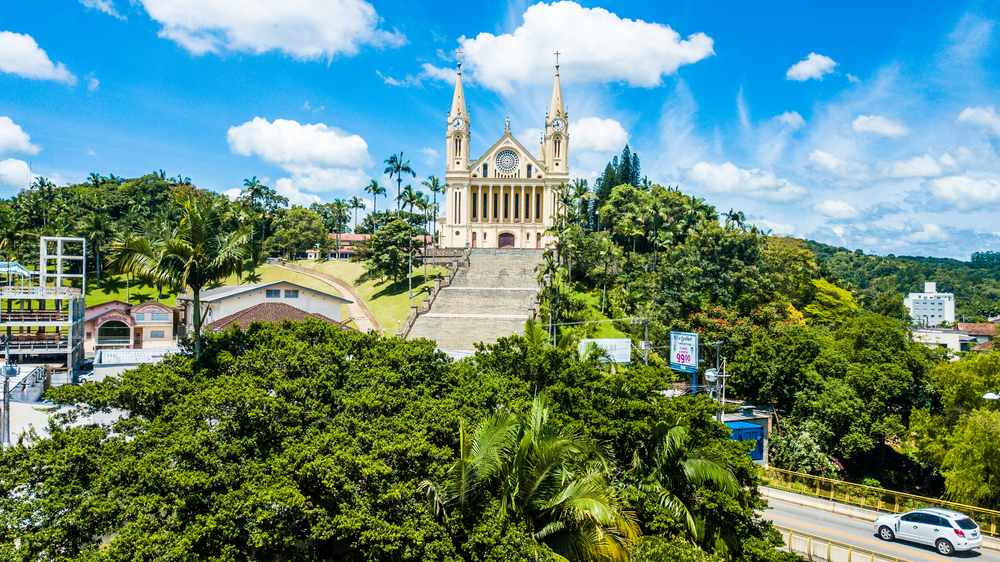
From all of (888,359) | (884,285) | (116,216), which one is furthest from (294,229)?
(884,285)

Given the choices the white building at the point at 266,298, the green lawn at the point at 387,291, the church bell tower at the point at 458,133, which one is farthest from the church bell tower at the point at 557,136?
the white building at the point at 266,298

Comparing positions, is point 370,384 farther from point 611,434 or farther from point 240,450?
point 611,434

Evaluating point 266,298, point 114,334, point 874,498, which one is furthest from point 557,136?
point 874,498

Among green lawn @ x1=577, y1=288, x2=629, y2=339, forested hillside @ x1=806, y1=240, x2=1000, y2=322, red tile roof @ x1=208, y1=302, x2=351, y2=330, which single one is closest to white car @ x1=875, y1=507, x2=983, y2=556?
green lawn @ x1=577, y1=288, x2=629, y2=339

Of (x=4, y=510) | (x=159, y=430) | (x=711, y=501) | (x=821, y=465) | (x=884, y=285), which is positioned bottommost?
(x=821, y=465)

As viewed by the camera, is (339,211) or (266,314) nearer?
(266,314)

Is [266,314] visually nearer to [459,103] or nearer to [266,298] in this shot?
[266,298]

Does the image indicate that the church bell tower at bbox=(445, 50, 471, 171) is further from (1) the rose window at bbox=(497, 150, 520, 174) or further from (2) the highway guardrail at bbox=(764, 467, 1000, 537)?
(2) the highway guardrail at bbox=(764, 467, 1000, 537)
